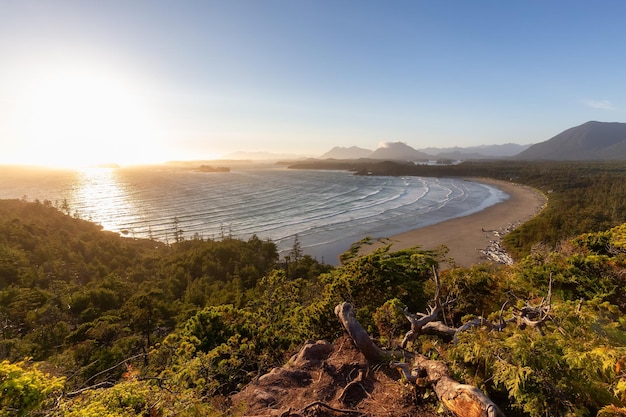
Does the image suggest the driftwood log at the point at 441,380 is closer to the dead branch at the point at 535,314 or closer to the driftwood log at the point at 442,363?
the driftwood log at the point at 442,363

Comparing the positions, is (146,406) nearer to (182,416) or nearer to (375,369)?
(182,416)

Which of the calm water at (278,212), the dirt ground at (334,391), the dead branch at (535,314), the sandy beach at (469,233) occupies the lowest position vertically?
the sandy beach at (469,233)

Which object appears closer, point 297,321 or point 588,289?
point 588,289

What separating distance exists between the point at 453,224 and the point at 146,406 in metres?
49.2

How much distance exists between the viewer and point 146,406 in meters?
4.50

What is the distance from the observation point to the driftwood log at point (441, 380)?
3832mm

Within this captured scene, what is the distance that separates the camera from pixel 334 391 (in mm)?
5430

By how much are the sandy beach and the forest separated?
642 inches

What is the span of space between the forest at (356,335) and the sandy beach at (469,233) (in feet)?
53.5

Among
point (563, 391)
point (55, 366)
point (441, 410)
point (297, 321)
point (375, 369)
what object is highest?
point (563, 391)

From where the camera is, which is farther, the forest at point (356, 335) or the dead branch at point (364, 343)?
the dead branch at point (364, 343)

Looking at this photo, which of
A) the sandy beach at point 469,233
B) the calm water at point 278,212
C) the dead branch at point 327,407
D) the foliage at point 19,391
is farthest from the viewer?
the calm water at point 278,212

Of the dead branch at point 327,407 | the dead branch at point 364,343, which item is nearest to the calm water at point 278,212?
the dead branch at point 364,343

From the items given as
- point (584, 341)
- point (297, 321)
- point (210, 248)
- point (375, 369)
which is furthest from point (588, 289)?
point (210, 248)
